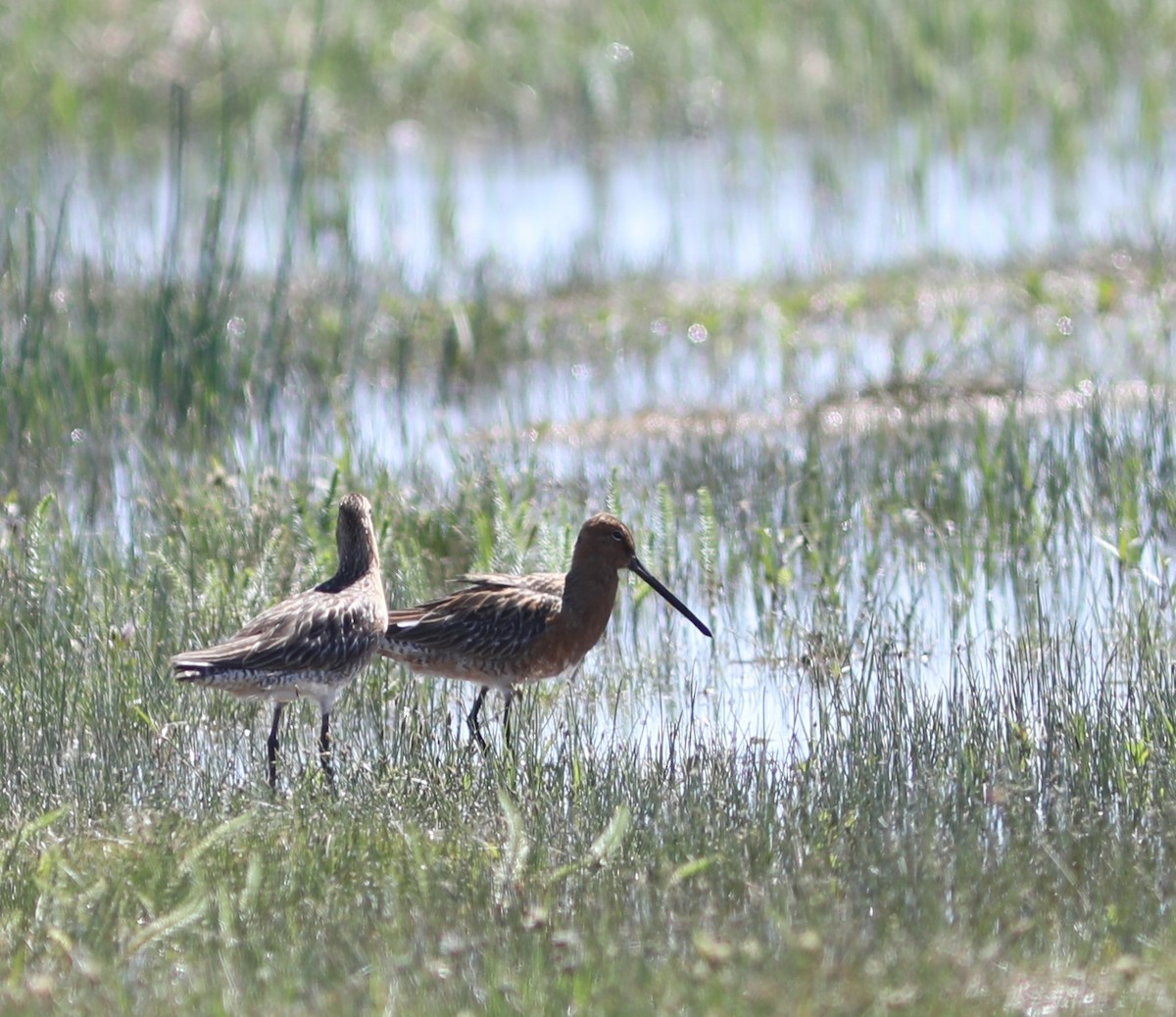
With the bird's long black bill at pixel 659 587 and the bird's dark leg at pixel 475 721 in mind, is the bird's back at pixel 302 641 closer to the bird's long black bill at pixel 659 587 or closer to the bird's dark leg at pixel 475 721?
A: the bird's dark leg at pixel 475 721

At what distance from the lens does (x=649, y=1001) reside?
479cm

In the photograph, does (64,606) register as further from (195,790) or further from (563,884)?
(563,884)

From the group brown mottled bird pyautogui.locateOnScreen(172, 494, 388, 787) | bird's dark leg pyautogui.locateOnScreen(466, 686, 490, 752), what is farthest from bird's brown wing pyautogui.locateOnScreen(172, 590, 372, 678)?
bird's dark leg pyautogui.locateOnScreen(466, 686, 490, 752)

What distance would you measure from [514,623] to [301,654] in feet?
3.02

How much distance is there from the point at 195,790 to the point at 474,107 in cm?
1177

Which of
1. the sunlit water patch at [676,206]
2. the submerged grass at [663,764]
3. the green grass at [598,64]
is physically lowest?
the submerged grass at [663,764]

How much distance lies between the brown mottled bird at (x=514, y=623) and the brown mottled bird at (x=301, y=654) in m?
0.20

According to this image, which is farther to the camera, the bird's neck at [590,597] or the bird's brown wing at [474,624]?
the bird's neck at [590,597]

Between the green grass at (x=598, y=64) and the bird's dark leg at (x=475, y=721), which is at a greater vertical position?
the green grass at (x=598, y=64)

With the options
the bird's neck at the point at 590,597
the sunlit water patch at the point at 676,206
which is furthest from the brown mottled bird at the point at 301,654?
the sunlit water patch at the point at 676,206

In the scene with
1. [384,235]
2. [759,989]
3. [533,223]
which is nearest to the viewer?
[759,989]

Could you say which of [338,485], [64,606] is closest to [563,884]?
[64,606]

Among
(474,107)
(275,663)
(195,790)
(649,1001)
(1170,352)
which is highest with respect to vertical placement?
(474,107)

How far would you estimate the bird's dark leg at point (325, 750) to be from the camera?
21.8ft
